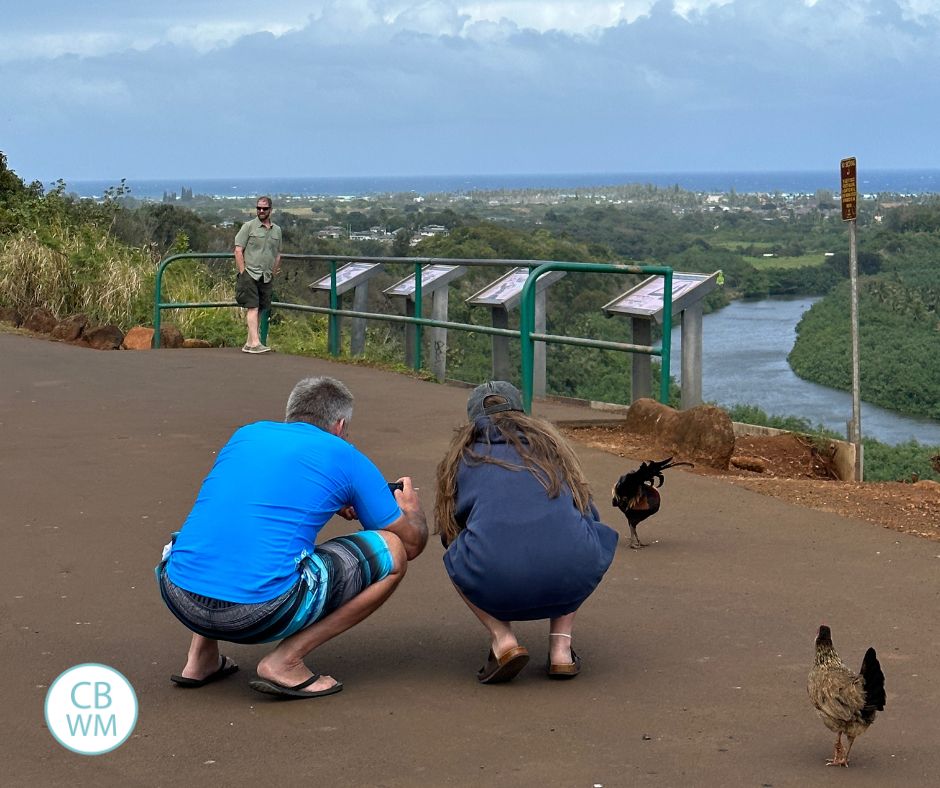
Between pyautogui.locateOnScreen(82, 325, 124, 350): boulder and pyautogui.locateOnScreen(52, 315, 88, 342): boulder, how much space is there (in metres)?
0.40

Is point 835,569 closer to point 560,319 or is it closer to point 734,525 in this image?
point 734,525

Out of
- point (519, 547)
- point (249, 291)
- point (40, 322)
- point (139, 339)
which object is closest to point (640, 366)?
point (249, 291)

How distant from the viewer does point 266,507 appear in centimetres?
503

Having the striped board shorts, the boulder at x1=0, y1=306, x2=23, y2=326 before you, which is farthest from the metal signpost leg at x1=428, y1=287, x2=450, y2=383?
the striped board shorts

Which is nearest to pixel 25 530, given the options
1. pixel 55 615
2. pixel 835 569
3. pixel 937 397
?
pixel 55 615

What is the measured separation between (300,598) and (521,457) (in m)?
0.94

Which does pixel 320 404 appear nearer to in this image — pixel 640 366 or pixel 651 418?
pixel 651 418

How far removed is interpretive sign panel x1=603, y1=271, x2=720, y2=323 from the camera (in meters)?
11.0

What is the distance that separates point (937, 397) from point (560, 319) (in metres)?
12.7

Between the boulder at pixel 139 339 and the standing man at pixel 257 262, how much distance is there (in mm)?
1363

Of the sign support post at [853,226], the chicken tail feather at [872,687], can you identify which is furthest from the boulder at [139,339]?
the chicken tail feather at [872,687]

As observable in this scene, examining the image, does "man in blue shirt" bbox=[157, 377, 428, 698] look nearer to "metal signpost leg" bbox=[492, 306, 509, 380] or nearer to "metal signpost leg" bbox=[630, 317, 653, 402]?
"metal signpost leg" bbox=[630, 317, 653, 402]

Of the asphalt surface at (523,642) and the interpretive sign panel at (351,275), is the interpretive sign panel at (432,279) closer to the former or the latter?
the interpretive sign panel at (351,275)

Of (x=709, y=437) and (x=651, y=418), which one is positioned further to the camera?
(x=651, y=418)
